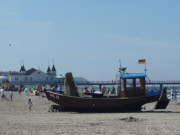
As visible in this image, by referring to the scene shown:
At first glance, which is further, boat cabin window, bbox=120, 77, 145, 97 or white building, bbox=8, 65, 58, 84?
white building, bbox=8, 65, 58, 84

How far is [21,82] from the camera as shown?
10225cm

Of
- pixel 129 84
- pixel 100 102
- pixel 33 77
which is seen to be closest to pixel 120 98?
pixel 129 84

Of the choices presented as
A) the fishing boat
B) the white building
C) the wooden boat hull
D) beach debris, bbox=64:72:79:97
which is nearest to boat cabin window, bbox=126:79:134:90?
the fishing boat

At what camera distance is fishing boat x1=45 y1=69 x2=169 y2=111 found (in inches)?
906

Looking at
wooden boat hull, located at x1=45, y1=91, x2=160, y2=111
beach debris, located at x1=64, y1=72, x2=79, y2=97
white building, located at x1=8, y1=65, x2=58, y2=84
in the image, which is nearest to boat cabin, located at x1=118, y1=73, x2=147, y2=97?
wooden boat hull, located at x1=45, y1=91, x2=160, y2=111

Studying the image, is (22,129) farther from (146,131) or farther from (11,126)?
(146,131)

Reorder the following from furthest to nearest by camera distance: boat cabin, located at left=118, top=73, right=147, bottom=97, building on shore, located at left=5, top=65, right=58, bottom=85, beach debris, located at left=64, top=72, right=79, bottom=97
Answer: building on shore, located at left=5, top=65, right=58, bottom=85 → beach debris, located at left=64, top=72, right=79, bottom=97 → boat cabin, located at left=118, top=73, right=147, bottom=97

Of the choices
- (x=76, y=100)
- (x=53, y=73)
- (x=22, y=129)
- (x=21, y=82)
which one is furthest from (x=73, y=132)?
(x=53, y=73)

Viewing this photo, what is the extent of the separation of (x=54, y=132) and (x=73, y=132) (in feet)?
2.09

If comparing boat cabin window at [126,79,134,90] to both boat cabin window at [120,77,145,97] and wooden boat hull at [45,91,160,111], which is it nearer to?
boat cabin window at [120,77,145,97]

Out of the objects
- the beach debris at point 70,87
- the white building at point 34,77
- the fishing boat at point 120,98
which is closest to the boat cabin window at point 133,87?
the fishing boat at point 120,98

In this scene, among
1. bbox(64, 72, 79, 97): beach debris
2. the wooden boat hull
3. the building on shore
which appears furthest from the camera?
the building on shore

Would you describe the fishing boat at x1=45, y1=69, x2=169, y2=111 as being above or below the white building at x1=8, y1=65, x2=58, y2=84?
below

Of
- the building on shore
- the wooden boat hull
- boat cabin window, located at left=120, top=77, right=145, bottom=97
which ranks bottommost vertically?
the wooden boat hull
